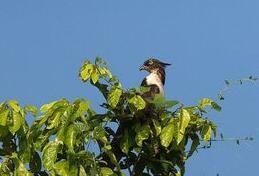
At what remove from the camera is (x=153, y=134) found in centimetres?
512

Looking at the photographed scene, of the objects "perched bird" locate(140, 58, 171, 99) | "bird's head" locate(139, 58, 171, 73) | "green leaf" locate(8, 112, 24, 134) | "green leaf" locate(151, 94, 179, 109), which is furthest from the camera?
"bird's head" locate(139, 58, 171, 73)

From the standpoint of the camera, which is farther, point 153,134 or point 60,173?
point 153,134

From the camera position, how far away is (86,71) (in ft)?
16.7

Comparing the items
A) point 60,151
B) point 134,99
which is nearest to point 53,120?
point 60,151

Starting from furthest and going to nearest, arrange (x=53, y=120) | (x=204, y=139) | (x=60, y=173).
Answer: (x=204, y=139) < (x=53, y=120) < (x=60, y=173)

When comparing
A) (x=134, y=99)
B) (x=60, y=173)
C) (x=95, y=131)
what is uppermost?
(x=134, y=99)

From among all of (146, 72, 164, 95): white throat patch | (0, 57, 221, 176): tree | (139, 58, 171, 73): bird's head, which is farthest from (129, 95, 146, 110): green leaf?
(139, 58, 171, 73): bird's head

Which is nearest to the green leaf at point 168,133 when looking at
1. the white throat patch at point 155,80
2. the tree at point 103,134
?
the tree at point 103,134

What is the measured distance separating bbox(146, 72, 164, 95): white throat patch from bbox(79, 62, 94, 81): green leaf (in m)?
2.38

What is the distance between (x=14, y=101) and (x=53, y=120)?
324mm

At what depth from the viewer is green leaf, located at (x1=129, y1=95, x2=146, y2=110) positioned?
495 centimetres

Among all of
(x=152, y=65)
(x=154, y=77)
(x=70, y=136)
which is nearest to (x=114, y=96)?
(x=70, y=136)

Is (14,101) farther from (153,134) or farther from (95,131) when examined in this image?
(153,134)

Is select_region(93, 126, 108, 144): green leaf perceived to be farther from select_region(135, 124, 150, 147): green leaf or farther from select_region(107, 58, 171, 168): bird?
select_region(107, 58, 171, 168): bird
